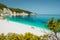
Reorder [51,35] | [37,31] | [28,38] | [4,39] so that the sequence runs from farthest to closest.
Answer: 1. [37,31]
2. [51,35]
3. [4,39]
4. [28,38]

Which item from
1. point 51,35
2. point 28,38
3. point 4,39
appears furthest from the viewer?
point 51,35

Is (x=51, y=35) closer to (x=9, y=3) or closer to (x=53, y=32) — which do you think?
(x=53, y=32)

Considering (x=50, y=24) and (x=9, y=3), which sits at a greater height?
(x=9, y=3)

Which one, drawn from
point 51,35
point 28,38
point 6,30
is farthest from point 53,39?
point 6,30

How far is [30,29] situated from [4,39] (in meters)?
1.74

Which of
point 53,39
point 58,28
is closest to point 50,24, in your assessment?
point 58,28

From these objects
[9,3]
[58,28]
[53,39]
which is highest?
[9,3]

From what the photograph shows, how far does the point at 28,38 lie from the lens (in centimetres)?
286

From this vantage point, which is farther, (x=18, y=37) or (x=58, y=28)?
(x=58, y=28)

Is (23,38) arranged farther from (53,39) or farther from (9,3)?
(9,3)

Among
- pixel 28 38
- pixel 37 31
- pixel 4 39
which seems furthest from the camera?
pixel 37 31

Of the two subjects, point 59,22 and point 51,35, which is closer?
point 59,22

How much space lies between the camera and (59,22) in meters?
3.50

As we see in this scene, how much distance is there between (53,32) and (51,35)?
0.25ft
